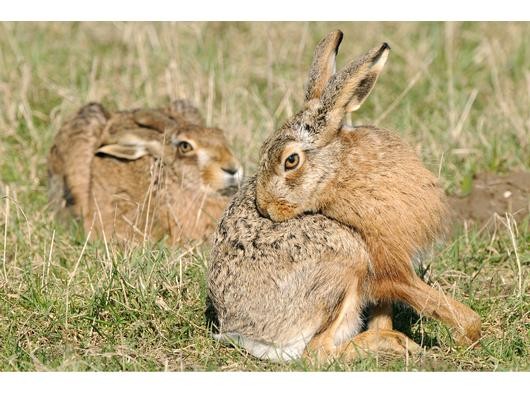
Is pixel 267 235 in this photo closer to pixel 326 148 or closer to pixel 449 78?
pixel 326 148

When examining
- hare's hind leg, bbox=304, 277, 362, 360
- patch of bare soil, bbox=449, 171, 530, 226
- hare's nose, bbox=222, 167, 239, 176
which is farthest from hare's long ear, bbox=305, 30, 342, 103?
patch of bare soil, bbox=449, 171, 530, 226

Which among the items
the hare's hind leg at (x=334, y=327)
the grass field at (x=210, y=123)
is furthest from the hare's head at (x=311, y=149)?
the grass field at (x=210, y=123)

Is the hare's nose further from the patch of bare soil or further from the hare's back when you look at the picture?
the hare's back

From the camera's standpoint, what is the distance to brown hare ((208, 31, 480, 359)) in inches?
209

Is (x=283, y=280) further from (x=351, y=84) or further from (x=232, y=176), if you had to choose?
(x=232, y=176)

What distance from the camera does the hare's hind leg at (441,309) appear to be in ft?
17.6

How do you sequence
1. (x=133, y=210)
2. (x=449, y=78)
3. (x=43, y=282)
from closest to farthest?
1. (x=43, y=282)
2. (x=133, y=210)
3. (x=449, y=78)

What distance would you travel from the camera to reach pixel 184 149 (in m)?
7.47

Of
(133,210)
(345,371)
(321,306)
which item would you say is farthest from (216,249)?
(133,210)

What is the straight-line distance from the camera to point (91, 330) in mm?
5559

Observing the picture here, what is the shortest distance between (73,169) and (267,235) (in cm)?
282

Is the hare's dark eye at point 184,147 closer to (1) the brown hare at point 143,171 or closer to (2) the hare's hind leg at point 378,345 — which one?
(1) the brown hare at point 143,171

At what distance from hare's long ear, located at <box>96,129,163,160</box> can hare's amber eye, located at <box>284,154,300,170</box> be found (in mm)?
2133

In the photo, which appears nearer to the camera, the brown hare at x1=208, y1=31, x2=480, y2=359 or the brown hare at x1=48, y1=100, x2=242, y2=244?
the brown hare at x1=208, y1=31, x2=480, y2=359
